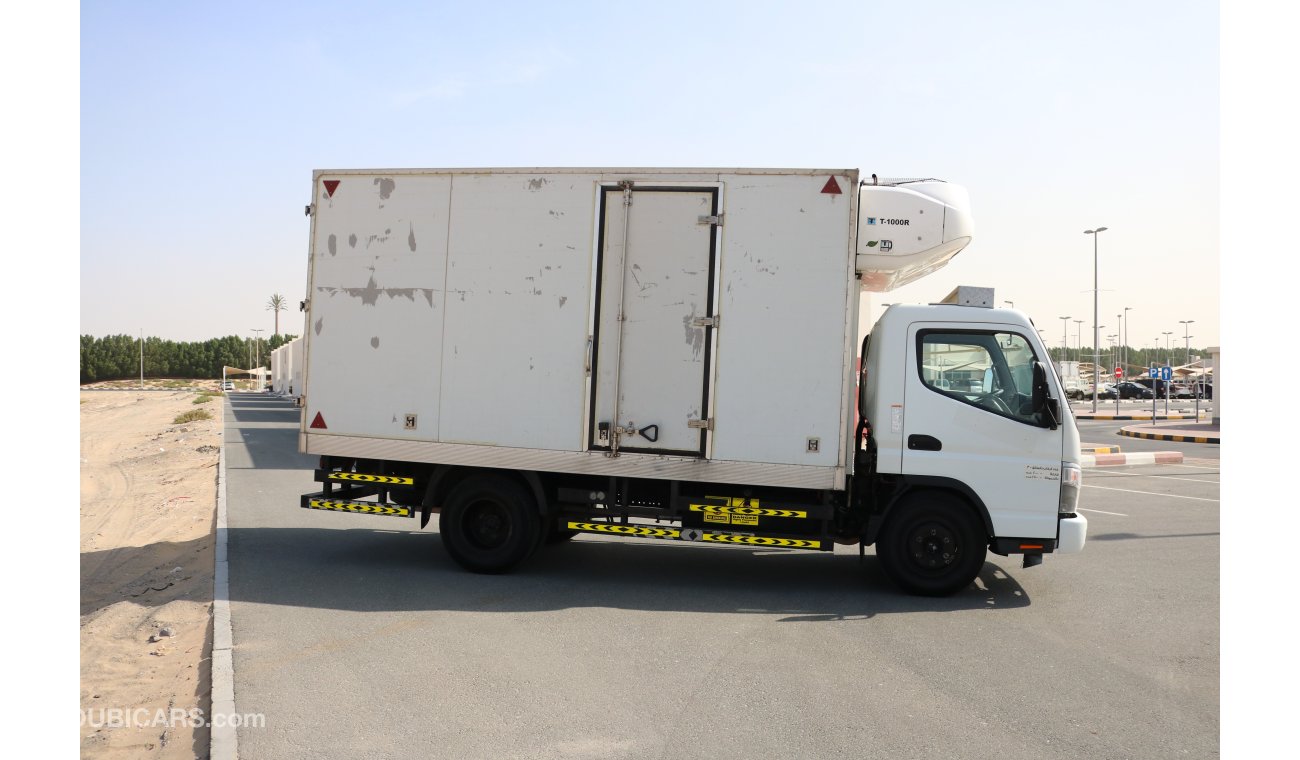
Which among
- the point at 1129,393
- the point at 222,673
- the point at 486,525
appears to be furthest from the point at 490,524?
the point at 1129,393

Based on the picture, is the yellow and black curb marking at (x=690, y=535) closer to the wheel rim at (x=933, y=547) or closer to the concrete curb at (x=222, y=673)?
the wheel rim at (x=933, y=547)

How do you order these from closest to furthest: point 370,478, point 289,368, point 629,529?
1. point 629,529
2. point 370,478
3. point 289,368

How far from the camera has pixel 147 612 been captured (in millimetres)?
7387

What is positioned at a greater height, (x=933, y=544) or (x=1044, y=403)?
(x=1044, y=403)

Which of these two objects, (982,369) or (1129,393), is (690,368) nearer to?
(982,369)

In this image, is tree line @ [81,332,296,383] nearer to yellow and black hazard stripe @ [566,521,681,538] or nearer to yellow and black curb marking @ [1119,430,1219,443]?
yellow and black curb marking @ [1119,430,1219,443]

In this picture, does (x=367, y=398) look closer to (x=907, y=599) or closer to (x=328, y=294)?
(x=328, y=294)

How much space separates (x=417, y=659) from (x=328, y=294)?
399cm

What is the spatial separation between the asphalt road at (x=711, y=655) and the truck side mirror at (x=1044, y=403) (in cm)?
150

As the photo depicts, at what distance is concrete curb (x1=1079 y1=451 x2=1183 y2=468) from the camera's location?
20.4 m

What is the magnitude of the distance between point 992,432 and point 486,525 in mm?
4441

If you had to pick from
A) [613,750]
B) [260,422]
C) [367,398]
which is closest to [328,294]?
[367,398]

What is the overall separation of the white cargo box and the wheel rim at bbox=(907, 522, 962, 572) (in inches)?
34.5

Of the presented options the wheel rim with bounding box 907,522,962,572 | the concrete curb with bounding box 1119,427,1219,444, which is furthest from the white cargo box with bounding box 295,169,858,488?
the concrete curb with bounding box 1119,427,1219,444
